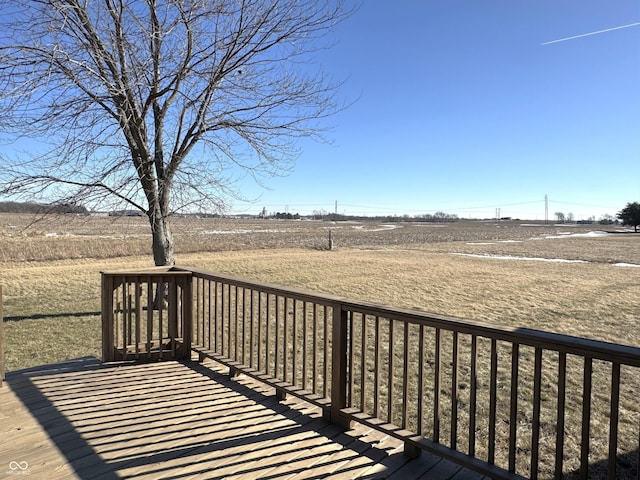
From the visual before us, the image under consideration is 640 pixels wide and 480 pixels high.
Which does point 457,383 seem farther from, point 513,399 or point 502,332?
point 502,332

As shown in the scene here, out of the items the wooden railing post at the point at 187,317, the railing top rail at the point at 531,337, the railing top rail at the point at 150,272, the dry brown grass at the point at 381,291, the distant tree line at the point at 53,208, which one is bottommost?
the dry brown grass at the point at 381,291

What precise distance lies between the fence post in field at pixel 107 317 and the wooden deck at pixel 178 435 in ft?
1.54

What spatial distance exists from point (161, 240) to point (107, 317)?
3.77 metres

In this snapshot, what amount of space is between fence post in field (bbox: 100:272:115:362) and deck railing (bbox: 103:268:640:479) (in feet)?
0.04

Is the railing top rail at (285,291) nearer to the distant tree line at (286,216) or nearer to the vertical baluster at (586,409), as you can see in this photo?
the vertical baluster at (586,409)

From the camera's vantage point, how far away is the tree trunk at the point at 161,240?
26.0 feet

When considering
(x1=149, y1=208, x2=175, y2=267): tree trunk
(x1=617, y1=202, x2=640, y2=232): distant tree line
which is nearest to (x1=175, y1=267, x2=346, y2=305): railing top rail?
(x1=149, y1=208, x2=175, y2=267): tree trunk

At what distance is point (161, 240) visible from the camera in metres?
8.11

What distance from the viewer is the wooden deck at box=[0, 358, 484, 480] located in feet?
8.22

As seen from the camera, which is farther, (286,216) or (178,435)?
(286,216)

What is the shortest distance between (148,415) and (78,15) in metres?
6.54

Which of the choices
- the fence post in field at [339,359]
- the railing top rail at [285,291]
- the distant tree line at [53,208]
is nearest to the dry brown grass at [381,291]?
the distant tree line at [53,208]

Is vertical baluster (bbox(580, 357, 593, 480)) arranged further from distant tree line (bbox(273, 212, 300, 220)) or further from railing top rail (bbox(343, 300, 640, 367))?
distant tree line (bbox(273, 212, 300, 220))

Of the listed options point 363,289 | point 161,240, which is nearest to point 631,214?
point 363,289
